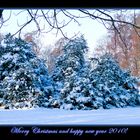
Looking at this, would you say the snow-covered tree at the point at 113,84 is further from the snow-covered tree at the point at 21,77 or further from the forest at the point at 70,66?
the snow-covered tree at the point at 21,77

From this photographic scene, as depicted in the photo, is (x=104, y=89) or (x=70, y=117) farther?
(x=104, y=89)

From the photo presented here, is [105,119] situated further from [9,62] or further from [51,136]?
[9,62]

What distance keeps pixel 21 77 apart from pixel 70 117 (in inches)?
18.4

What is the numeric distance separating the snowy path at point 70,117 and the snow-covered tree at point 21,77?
8 centimetres

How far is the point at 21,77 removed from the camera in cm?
339

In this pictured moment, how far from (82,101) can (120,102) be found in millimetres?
290

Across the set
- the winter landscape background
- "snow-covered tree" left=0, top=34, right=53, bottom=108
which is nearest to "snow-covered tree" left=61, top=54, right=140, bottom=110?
the winter landscape background

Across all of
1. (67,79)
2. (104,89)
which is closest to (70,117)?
(67,79)

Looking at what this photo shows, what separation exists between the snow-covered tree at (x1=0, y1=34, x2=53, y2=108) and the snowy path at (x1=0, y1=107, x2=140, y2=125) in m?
0.08

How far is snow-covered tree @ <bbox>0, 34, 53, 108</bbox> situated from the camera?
3.33 m

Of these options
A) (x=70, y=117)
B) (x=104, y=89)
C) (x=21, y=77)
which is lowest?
(x=70, y=117)

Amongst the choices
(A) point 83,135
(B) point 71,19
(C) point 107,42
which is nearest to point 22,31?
(B) point 71,19

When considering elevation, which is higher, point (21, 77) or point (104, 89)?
point (21, 77)

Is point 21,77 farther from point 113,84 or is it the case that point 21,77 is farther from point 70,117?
point 113,84
